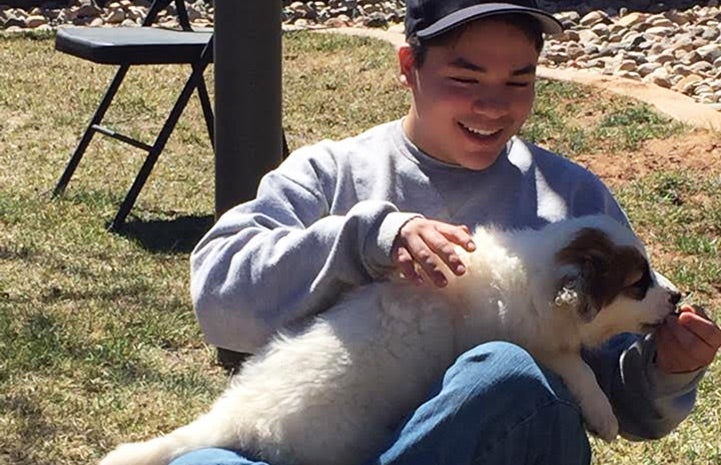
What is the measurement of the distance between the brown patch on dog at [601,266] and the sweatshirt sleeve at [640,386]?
0.22m

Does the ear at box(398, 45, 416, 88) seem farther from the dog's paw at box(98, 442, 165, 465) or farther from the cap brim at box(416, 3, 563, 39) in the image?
the dog's paw at box(98, 442, 165, 465)

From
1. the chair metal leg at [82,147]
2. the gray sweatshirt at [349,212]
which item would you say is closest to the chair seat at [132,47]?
the chair metal leg at [82,147]

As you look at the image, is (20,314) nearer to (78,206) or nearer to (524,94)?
(78,206)

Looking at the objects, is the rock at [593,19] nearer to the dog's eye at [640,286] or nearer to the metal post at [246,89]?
the metal post at [246,89]

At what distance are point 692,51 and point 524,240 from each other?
23.6ft

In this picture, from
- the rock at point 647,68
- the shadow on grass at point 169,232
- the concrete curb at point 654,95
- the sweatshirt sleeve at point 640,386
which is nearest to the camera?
the sweatshirt sleeve at point 640,386

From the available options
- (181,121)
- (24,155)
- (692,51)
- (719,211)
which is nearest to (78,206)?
(24,155)

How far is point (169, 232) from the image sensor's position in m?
6.40

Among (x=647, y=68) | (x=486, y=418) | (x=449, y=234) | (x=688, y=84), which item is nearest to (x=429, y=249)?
(x=449, y=234)

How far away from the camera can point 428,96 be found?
117 inches

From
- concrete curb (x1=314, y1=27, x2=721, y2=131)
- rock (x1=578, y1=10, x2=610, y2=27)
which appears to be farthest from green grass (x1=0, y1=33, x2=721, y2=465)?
rock (x1=578, y1=10, x2=610, y2=27)

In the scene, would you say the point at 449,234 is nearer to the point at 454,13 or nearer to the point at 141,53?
the point at 454,13

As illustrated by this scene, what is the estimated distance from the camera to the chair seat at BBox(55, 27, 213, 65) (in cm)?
625

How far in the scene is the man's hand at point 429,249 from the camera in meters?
2.54
